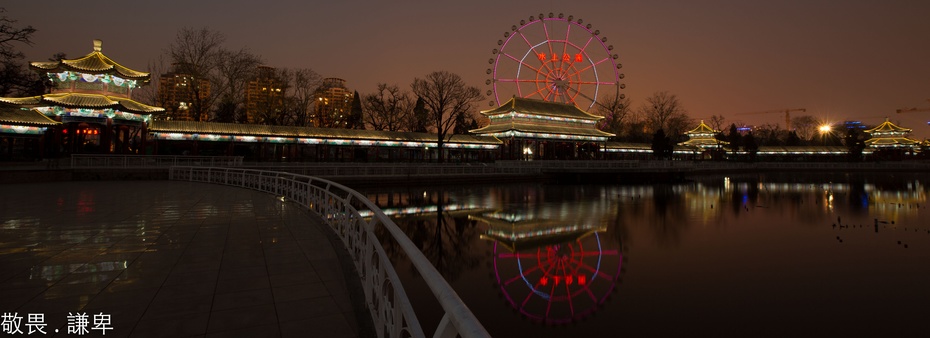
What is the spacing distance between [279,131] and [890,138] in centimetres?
10350

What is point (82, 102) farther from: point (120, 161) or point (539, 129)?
point (539, 129)

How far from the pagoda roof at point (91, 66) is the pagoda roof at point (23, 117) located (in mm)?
3465

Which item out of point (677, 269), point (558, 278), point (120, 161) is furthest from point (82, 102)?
point (677, 269)

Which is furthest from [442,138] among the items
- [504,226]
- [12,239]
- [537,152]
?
[12,239]

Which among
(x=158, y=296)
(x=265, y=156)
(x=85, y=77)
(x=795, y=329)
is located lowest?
(x=795, y=329)

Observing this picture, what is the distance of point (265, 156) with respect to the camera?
4334cm

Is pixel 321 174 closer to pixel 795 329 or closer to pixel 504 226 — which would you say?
pixel 504 226

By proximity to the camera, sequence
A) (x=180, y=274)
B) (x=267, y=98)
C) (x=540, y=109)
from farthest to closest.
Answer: (x=267, y=98) → (x=540, y=109) → (x=180, y=274)

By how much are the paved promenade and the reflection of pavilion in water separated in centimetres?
400

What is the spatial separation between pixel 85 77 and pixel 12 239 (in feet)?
104

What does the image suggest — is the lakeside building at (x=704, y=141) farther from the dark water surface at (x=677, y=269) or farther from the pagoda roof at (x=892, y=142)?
the dark water surface at (x=677, y=269)

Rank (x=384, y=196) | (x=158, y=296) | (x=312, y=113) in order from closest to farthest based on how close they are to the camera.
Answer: (x=158, y=296) → (x=384, y=196) → (x=312, y=113)

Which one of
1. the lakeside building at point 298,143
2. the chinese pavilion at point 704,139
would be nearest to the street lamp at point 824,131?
the chinese pavilion at point 704,139

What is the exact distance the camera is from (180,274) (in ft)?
21.4
